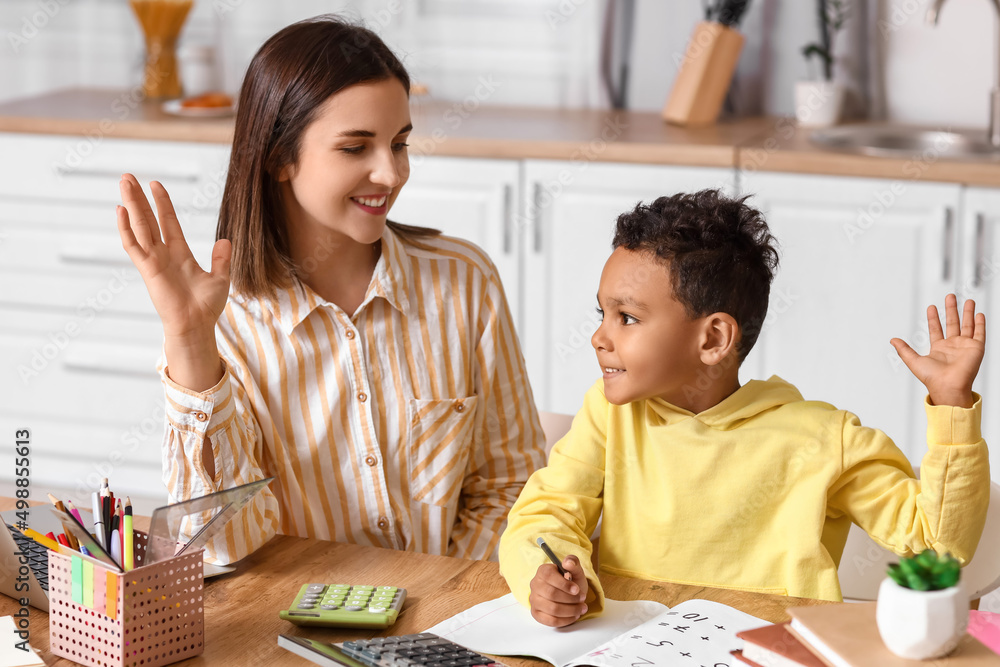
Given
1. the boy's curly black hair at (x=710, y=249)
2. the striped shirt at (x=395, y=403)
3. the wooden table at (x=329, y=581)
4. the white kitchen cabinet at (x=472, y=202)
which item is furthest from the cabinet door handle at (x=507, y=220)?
the wooden table at (x=329, y=581)

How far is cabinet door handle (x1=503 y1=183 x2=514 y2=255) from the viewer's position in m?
2.62

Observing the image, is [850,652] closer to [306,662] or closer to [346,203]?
[306,662]

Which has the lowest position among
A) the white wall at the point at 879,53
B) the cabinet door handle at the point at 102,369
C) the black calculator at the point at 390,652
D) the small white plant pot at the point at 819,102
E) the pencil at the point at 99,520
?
the cabinet door handle at the point at 102,369

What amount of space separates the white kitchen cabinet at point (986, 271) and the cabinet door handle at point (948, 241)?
0.07ft

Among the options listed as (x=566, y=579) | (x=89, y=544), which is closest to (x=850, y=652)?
(x=566, y=579)

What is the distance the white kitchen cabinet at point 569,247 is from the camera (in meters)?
2.54

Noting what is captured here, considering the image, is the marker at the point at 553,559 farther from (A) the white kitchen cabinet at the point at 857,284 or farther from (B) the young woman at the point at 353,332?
(A) the white kitchen cabinet at the point at 857,284

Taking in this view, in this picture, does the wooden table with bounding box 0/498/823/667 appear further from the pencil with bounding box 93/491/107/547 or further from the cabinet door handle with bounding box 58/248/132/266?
the cabinet door handle with bounding box 58/248/132/266

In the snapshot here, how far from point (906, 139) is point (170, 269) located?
2111mm

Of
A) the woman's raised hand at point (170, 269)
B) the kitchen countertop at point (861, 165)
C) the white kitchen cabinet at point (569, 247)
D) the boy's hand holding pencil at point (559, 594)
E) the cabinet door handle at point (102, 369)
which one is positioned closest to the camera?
the boy's hand holding pencil at point (559, 594)

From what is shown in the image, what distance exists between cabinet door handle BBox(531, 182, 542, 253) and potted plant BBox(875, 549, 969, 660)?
71.8 inches

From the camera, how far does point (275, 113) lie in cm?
143

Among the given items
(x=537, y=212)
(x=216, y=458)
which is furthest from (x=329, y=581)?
(x=537, y=212)

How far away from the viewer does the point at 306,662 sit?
1.01 metres
